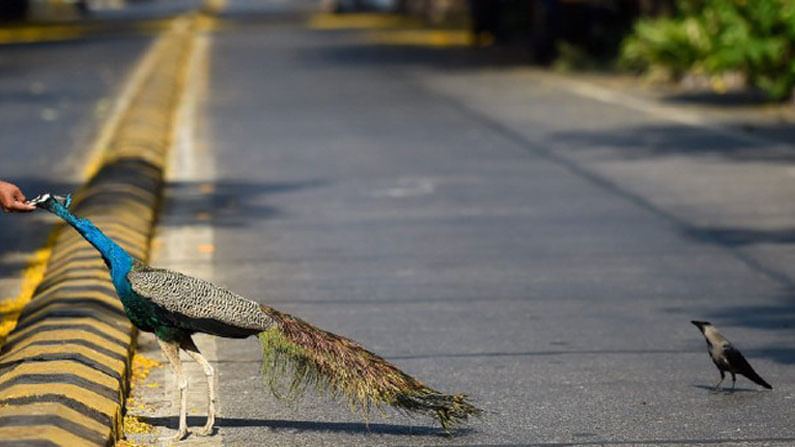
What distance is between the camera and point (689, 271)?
10977mm

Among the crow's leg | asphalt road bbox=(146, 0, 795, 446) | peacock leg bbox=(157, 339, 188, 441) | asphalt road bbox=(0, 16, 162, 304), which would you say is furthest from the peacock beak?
asphalt road bbox=(0, 16, 162, 304)

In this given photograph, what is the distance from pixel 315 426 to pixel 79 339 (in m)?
1.41

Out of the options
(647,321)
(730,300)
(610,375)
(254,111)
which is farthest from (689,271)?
(254,111)

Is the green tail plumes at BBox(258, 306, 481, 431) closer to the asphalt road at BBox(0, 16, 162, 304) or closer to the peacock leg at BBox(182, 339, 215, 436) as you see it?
the peacock leg at BBox(182, 339, 215, 436)

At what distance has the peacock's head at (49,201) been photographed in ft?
21.1

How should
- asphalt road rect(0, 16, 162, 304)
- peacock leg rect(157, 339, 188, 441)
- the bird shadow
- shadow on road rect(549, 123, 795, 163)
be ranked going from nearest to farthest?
peacock leg rect(157, 339, 188, 441) < the bird shadow < asphalt road rect(0, 16, 162, 304) < shadow on road rect(549, 123, 795, 163)

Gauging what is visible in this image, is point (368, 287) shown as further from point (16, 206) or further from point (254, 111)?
point (254, 111)

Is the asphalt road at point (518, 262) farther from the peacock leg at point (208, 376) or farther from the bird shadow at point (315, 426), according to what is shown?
the peacock leg at point (208, 376)

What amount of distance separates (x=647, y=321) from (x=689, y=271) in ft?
5.49

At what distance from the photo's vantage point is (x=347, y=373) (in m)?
6.62

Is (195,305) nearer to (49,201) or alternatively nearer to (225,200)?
(49,201)

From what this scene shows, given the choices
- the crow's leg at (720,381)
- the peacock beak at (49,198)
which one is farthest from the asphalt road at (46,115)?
the crow's leg at (720,381)

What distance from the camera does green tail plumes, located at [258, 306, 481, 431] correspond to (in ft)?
21.5

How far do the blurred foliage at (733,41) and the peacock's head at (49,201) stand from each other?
1635cm
